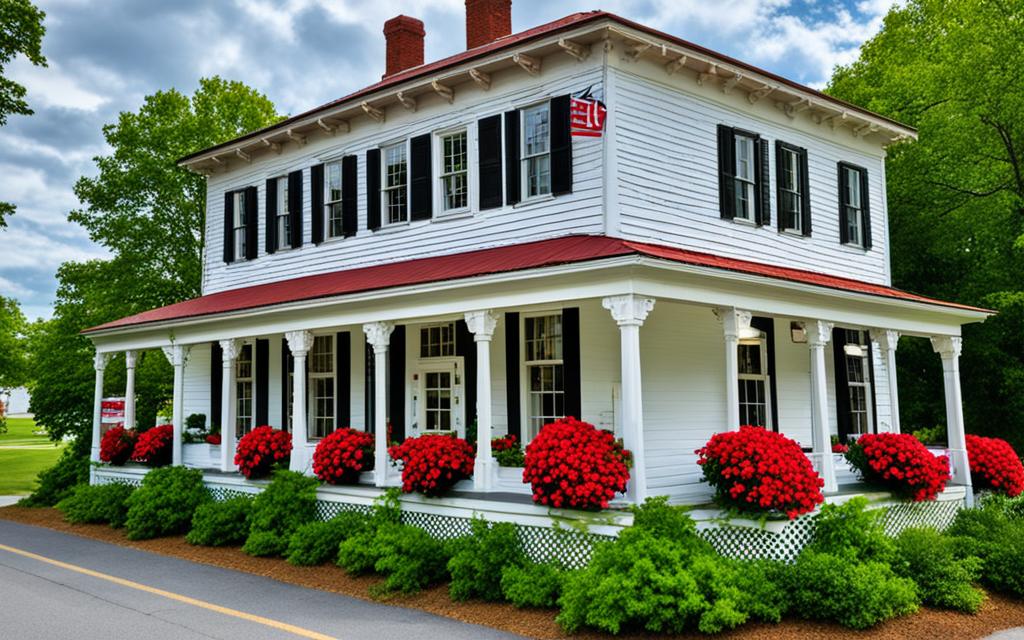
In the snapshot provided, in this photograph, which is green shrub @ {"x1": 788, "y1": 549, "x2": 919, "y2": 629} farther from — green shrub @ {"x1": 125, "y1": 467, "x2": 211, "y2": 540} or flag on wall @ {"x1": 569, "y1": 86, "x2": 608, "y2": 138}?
green shrub @ {"x1": 125, "y1": 467, "x2": 211, "y2": 540}

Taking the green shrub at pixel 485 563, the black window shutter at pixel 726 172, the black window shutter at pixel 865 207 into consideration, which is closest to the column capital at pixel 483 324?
the green shrub at pixel 485 563

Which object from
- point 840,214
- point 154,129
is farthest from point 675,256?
point 154,129

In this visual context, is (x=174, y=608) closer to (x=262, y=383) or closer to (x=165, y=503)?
(x=165, y=503)

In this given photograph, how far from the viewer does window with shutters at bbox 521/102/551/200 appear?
1436cm

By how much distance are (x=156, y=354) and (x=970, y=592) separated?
1100 inches

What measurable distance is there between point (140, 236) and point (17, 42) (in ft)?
24.5

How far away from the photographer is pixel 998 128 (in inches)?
873

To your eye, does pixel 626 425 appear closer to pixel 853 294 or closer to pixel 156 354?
pixel 853 294

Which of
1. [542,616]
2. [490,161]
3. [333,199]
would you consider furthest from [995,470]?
[333,199]

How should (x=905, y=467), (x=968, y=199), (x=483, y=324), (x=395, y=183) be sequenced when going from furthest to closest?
(x=968, y=199) < (x=395, y=183) < (x=905, y=467) < (x=483, y=324)

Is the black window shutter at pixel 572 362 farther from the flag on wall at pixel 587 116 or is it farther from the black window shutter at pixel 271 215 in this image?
the black window shutter at pixel 271 215

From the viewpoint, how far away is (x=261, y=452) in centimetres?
1608

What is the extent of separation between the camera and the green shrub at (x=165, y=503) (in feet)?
52.5

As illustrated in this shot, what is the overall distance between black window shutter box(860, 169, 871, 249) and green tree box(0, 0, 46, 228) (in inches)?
864
